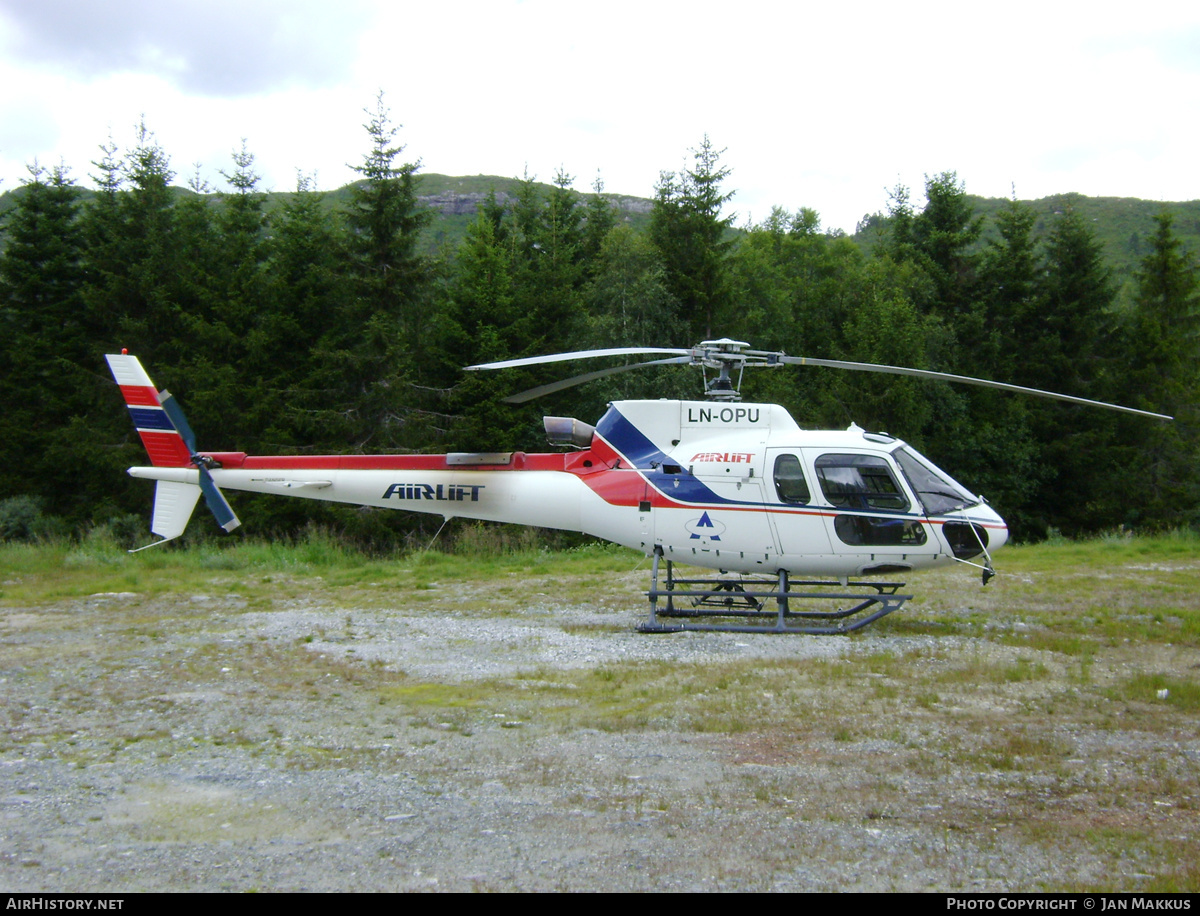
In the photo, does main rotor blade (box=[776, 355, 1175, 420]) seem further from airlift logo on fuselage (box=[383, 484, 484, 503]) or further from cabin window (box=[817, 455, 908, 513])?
airlift logo on fuselage (box=[383, 484, 484, 503])

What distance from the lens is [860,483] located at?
399 inches

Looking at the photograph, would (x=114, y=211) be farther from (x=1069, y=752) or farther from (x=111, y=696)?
(x=1069, y=752)

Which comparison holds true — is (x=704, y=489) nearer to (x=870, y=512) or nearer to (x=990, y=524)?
(x=870, y=512)

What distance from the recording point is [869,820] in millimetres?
5031

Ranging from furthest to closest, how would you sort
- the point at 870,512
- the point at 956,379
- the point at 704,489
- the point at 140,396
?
the point at 140,396, the point at 704,489, the point at 870,512, the point at 956,379

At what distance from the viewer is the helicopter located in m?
10.1

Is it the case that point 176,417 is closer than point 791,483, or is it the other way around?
point 791,483

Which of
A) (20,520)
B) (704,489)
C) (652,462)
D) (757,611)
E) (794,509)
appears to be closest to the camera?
(794,509)

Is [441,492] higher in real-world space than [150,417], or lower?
lower

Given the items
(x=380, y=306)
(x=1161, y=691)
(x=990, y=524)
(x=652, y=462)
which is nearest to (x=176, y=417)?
(x=652, y=462)

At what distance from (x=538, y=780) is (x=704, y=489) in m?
5.33

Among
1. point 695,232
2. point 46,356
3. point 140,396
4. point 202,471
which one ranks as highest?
point 695,232

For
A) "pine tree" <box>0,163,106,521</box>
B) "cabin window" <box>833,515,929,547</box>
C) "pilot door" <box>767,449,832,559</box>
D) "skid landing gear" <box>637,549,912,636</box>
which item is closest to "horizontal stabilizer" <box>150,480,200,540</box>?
"skid landing gear" <box>637,549,912,636</box>

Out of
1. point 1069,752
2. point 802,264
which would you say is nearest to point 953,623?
point 1069,752
